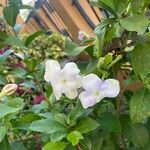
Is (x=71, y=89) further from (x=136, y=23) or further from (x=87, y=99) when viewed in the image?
(x=136, y=23)

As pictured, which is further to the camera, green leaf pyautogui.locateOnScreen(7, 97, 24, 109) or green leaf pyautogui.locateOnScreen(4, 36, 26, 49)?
green leaf pyautogui.locateOnScreen(4, 36, 26, 49)

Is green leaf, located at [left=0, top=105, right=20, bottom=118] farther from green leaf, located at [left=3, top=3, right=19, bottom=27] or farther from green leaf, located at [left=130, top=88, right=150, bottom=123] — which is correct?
green leaf, located at [left=3, top=3, right=19, bottom=27]

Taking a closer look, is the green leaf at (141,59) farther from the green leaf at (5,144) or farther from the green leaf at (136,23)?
the green leaf at (5,144)

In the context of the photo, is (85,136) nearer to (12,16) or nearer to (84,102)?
(84,102)

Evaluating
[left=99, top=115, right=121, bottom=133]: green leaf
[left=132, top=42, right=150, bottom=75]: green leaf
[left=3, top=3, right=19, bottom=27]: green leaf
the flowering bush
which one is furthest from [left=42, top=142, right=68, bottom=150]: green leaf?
[left=3, top=3, right=19, bottom=27]: green leaf

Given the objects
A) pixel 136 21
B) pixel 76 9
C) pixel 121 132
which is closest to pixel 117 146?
pixel 121 132

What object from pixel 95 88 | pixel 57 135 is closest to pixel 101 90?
pixel 95 88
